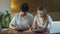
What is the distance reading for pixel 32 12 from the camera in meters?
3.45

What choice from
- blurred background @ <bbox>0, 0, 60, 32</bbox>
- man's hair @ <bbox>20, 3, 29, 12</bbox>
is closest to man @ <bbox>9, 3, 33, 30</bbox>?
man's hair @ <bbox>20, 3, 29, 12</bbox>

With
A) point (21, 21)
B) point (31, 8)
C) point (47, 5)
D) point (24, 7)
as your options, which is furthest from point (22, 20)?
point (47, 5)

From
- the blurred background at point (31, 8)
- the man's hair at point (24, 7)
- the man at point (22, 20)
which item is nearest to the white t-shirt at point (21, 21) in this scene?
the man at point (22, 20)

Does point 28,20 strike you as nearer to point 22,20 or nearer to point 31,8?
point 22,20

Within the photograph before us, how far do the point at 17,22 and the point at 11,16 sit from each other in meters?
0.41

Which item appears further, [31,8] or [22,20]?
[31,8]

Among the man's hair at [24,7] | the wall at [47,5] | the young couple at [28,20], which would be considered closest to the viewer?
the young couple at [28,20]

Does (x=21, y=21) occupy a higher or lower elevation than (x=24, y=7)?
lower

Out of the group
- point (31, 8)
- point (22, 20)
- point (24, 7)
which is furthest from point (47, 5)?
point (22, 20)

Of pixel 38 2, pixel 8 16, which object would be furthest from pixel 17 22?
pixel 38 2

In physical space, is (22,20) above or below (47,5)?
below

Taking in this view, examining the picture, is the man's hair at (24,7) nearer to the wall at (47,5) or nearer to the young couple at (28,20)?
the young couple at (28,20)

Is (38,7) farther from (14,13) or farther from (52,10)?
(14,13)

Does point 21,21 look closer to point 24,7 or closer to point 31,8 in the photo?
point 24,7
